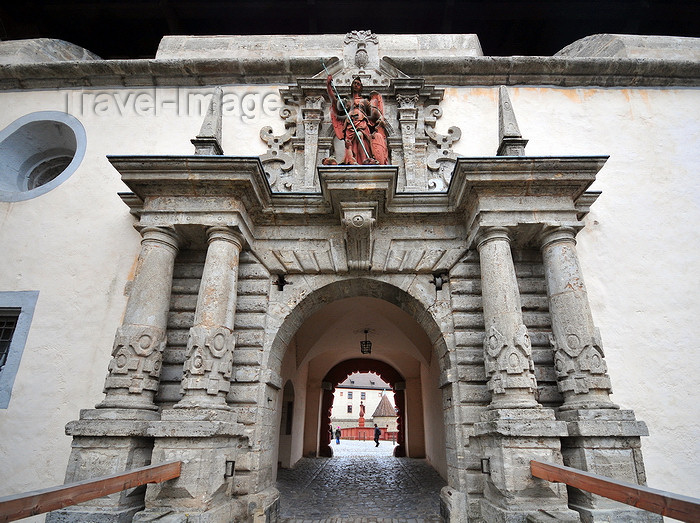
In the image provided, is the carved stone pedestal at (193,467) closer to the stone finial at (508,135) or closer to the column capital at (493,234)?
the column capital at (493,234)

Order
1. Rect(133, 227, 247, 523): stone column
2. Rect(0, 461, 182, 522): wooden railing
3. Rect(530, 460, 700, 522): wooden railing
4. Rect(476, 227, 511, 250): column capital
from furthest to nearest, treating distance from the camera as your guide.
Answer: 1. Rect(476, 227, 511, 250): column capital
2. Rect(133, 227, 247, 523): stone column
3. Rect(0, 461, 182, 522): wooden railing
4. Rect(530, 460, 700, 522): wooden railing

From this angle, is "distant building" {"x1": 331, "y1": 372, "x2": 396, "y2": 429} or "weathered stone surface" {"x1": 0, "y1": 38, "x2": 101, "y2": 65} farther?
"distant building" {"x1": 331, "y1": 372, "x2": 396, "y2": 429}

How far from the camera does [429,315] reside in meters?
5.30

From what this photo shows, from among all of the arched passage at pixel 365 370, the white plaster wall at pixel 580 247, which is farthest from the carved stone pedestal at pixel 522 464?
the arched passage at pixel 365 370

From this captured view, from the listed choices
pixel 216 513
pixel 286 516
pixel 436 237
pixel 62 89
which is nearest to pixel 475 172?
pixel 436 237

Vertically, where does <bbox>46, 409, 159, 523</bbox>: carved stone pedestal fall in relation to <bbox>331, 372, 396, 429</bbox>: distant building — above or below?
below

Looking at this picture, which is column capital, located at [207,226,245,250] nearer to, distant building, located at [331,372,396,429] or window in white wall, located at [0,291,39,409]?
window in white wall, located at [0,291,39,409]

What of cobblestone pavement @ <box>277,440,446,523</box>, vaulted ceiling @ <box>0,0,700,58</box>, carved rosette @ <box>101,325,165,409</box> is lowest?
cobblestone pavement @ <box>277,440,446,523</box>

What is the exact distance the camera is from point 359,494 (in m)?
6.84

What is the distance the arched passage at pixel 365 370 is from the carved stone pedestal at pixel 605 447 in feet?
32.6

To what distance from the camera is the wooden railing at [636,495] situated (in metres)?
1.94

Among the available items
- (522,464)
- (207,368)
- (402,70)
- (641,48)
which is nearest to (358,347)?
(402,70)

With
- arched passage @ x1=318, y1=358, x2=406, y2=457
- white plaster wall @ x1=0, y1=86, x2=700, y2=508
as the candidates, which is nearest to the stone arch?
white plaster wall @ x1=0, y1=86, x2=700, y2=508

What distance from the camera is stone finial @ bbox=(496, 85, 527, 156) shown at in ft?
17.3
